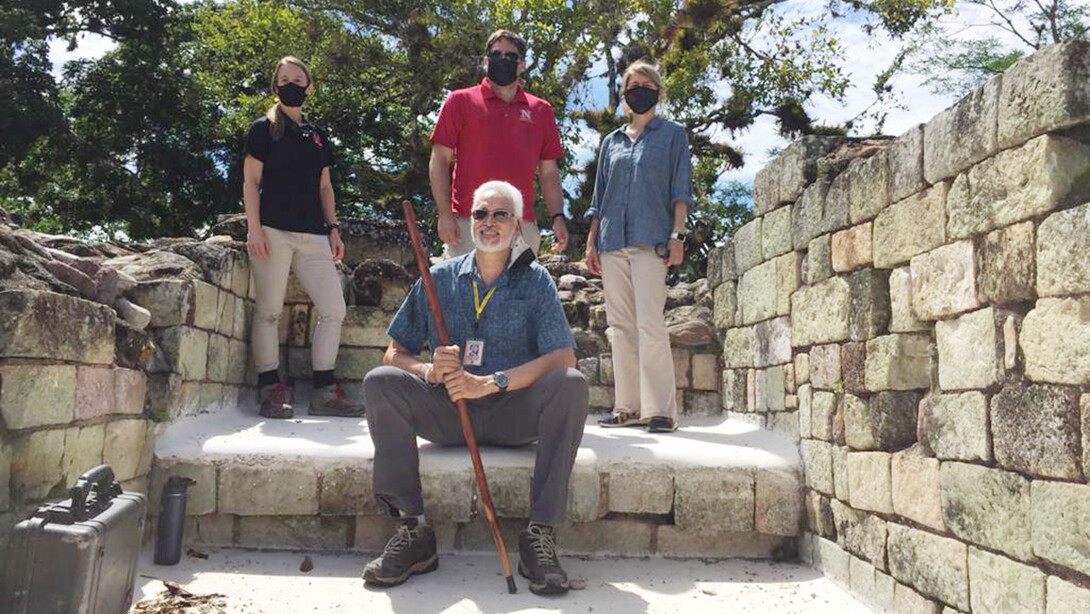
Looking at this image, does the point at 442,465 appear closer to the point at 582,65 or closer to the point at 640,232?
the point at 640,232

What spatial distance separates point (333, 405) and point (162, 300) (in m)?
1.20

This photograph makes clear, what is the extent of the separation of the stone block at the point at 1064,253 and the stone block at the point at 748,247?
2.32m

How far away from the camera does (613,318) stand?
435 cm

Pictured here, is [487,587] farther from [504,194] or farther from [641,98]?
[641,98]

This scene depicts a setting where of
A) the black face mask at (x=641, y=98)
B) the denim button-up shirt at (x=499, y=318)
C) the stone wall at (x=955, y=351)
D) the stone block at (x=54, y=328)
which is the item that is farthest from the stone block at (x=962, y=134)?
the stone block at (x=54, y=328)

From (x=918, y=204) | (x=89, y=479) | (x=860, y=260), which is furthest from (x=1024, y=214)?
(x=89, y=479)

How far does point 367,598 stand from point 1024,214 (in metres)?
2.39

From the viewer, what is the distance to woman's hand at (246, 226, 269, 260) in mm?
4168

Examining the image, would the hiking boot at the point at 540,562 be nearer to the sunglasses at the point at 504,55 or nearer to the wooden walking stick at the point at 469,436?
the wooden walking stick at the point at 469,436

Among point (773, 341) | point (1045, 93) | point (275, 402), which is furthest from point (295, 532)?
point (1045, 93)

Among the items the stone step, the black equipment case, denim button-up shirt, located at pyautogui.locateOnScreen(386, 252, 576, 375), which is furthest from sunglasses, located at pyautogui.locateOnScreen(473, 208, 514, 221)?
the black equipment case

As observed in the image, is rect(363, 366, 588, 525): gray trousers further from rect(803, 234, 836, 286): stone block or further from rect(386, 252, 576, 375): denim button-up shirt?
rect(803, 234, 836, 286): stone block

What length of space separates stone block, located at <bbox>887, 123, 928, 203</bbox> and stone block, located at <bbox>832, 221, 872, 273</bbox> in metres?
0.23

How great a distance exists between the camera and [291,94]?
423 cm
